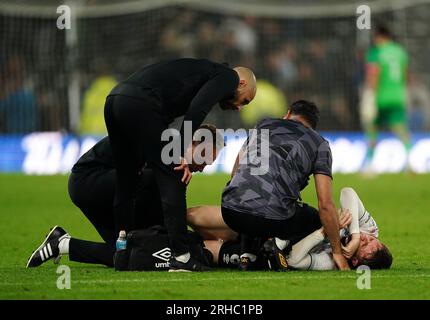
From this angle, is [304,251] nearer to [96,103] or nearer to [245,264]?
[245,264]

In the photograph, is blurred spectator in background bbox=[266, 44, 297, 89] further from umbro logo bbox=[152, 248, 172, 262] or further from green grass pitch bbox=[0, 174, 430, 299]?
umbro logo bbox=[152, 248, 172, 262]

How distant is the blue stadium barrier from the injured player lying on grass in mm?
14818

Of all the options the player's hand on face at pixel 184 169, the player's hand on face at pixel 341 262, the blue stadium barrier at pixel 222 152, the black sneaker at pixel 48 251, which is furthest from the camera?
the blue stadium barrier at pixel 222 152

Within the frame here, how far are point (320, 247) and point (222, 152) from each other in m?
15.3

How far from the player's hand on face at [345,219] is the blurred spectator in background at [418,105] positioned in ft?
59.4

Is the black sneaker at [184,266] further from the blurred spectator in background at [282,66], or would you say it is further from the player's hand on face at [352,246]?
the blurred spectator in background at [282,66]

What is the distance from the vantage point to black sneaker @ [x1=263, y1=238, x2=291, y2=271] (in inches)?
346

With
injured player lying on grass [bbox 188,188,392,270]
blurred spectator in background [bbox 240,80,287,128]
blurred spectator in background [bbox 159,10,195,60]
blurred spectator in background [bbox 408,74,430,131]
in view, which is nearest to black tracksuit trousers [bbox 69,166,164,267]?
injured player lying on grass [bbox 188,188,392,270]

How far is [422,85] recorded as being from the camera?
27.6 m

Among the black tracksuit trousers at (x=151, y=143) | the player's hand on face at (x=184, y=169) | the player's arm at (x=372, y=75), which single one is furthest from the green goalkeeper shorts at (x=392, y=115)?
the player's hand on face at (x=184, y=169)

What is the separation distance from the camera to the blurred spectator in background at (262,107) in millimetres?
26203

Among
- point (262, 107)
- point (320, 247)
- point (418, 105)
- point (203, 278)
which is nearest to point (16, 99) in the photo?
point (262, 107)
